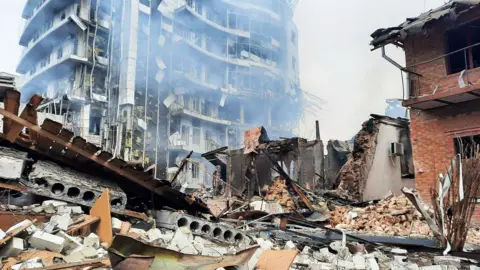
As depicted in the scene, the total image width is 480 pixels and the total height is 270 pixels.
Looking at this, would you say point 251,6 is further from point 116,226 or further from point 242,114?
point 116,226

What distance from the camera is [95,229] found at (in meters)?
5.23

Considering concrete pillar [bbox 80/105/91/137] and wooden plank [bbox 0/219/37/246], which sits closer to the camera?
wooden plank [bbox 0/219/37/246]

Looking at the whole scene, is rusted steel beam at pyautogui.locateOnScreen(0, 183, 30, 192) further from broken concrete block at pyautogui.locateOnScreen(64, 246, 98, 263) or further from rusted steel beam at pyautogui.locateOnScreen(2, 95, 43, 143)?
broken concrete block at pyautogui.locateOnScreen(64, 246, 98, 263)

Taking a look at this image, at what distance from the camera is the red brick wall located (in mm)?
10727

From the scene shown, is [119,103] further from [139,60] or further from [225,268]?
[225,268]

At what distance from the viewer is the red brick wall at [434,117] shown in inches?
422

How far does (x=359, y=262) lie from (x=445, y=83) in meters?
8.09

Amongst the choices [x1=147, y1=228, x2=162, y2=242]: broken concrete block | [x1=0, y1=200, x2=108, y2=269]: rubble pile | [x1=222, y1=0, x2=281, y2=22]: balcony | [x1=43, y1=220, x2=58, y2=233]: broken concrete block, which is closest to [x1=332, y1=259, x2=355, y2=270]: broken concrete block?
[x1=147, y1=228, x2=162, y2=242]: broken concrete block

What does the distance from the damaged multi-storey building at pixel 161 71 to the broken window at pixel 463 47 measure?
19.6 metres

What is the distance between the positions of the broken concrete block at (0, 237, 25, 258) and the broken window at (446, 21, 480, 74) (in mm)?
11219

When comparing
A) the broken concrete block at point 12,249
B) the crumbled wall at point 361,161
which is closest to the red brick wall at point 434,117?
the crumbled wall at point 361,161

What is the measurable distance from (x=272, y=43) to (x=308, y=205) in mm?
34732

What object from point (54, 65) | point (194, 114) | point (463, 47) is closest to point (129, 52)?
point (54, 65)

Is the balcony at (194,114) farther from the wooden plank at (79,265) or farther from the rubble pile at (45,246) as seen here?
the wooden plank at (79,265)
